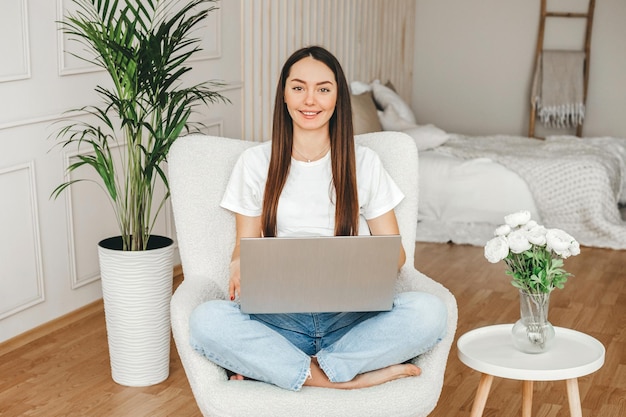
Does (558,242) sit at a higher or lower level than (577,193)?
higher

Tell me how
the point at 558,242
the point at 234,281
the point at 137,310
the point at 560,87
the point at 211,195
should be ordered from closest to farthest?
1. the point at 558,242
2. the point at 234,281
3. the point at 211,195
4. the point at 137,310
5. the point at 560,87

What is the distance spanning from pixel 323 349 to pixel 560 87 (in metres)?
5.03

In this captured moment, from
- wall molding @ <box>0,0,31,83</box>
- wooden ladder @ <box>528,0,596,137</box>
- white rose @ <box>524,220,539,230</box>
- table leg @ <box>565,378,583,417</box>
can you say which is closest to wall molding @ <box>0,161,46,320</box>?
wall molding @ <box>0,0,31,83</box>

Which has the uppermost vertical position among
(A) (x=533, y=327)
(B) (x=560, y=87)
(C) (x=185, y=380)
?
(B) (x=560, y=87)

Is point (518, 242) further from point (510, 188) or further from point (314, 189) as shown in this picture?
point (510, 188)

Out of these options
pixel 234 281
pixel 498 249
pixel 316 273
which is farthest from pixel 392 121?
pixel 316 273

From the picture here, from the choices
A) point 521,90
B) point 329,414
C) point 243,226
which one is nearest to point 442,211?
point 521,90

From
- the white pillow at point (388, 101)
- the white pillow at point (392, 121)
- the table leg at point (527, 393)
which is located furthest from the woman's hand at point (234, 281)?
the white pillow at point (388, 101)

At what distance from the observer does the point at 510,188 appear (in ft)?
16.2

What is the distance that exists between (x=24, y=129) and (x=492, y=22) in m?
4.59

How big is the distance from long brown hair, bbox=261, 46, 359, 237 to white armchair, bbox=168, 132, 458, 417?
0.47 ft

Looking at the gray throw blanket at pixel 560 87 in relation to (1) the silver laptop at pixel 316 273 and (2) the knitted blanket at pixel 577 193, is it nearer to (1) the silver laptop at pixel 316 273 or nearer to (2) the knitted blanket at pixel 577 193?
(2) the knitted blanket at pixel 577 193

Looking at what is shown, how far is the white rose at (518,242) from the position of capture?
6.41ft

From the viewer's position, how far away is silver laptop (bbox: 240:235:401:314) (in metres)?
1.80
